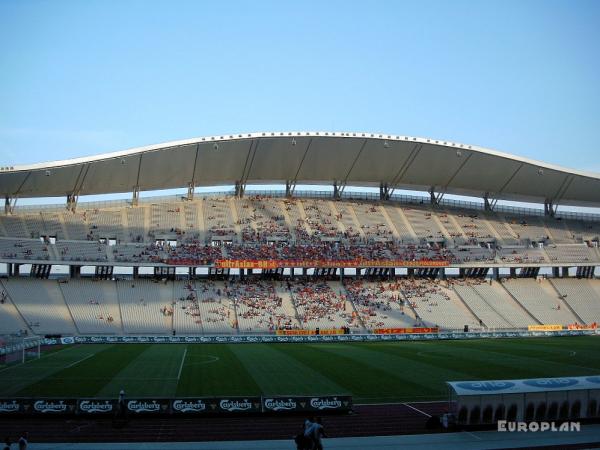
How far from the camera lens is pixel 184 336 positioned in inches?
1916

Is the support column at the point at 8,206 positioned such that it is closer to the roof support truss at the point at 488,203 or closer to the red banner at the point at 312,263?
the red banner at the point at 312,263

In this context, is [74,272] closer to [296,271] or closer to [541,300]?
[296,271]

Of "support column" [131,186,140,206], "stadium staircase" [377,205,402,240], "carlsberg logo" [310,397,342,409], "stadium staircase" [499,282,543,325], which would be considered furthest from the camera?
"stadium staircase" [377,205,402,240]

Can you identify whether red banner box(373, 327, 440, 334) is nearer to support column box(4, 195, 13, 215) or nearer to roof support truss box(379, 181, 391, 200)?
roof support truss box(379, 181, 391, 200)

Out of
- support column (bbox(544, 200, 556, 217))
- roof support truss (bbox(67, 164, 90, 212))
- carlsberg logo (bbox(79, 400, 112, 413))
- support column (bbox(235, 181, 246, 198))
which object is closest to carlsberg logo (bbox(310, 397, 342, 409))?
carlsberg logo (bbox(79, 400, 112, 413))

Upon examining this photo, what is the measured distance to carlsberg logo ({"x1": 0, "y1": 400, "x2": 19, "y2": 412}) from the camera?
20.4 meters

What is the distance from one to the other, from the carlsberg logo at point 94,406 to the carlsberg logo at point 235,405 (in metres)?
3.81

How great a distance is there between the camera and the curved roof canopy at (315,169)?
55.4 metres

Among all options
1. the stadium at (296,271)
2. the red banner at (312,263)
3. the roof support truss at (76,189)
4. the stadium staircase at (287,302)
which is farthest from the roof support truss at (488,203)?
the roof support truss at (76,189)

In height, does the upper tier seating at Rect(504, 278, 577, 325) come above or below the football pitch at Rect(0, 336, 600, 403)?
above

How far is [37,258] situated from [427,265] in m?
37.9

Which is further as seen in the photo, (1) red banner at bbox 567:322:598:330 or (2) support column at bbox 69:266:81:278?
(2) support column at bbox 69:266:81:278

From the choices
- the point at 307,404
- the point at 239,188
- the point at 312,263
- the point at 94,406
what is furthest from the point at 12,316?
the point at 307,404

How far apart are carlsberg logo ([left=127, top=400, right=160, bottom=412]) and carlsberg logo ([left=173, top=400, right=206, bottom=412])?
25.5 inches
